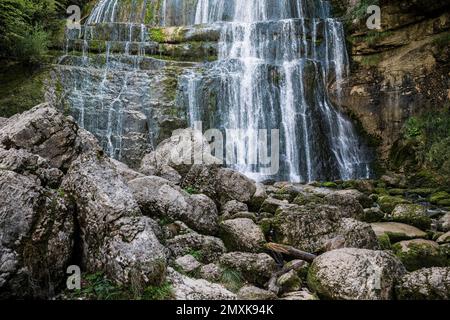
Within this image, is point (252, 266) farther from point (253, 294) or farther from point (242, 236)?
point (242, 236)

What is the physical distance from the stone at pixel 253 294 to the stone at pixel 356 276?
0.69 m

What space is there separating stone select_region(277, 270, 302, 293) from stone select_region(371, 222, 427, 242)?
3007mm

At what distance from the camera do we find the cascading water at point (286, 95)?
53.9ft

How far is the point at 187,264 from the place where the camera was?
546 centimetres

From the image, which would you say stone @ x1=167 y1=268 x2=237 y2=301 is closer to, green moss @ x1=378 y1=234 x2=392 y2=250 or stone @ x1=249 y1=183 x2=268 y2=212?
green moss @ x1=378 y1=234 x2=392 y2=250

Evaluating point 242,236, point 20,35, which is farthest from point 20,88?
point 242,236

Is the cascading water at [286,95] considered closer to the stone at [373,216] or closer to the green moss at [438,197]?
the green moss at [438,197]

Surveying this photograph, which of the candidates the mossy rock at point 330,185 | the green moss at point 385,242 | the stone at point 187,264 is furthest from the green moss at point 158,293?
the mossy rock at point 330,185

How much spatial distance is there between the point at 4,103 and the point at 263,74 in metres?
10.7

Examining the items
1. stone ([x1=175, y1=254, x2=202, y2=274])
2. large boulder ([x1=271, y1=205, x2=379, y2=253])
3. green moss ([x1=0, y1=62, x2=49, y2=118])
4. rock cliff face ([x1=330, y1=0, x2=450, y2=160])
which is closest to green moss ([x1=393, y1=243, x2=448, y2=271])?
large boulder ([x1=271, y1=205, x2=379, y2=253])

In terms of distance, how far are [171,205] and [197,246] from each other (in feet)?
3.34

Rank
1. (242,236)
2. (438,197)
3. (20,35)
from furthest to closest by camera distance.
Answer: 1. (20,35)
2. (438,197)
3. (242,236)

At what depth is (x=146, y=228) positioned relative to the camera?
488 centimetres
